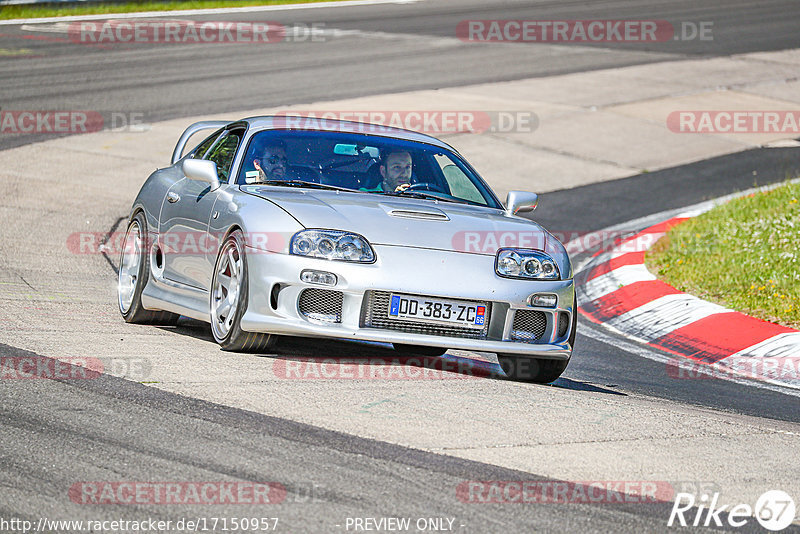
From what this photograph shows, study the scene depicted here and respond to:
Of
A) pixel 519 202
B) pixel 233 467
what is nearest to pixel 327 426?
pixel 233 467

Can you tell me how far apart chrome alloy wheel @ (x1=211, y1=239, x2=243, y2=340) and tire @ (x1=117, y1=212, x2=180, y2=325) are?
3.91ft

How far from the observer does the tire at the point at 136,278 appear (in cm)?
793

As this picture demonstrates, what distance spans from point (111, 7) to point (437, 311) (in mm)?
23962

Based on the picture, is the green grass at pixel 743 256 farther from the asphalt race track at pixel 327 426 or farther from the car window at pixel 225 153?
the car window at pixel 225 153

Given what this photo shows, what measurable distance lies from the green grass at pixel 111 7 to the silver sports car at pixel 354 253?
20.8 m

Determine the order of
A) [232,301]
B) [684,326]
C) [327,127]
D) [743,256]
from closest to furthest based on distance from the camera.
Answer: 1. [232,301]
2. [327,127]
3. [684,326]
4. [743,256]

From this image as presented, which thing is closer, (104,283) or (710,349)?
(710,349)

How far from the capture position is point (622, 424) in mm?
5527

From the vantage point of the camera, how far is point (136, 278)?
315 inches

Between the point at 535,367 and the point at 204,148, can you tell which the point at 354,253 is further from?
the point at 204,148

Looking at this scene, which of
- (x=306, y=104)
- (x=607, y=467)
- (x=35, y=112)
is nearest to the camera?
(x=607, y=467)

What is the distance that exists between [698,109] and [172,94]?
8418mm

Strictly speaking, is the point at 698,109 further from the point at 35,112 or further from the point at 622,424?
the point at 622,424

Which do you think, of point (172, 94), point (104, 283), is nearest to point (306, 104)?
point (172, 94)
